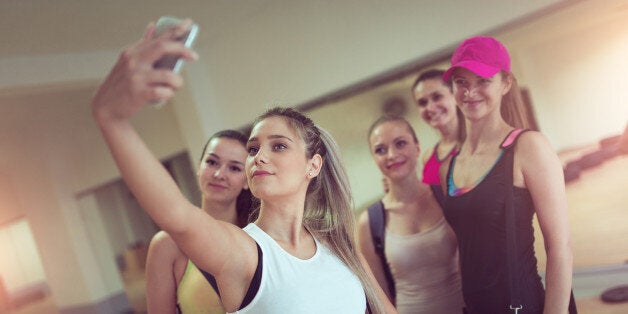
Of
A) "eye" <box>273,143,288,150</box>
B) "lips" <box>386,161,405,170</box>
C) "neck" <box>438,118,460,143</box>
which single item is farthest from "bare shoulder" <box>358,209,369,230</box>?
"eye" <box>273,143,288,150</box>

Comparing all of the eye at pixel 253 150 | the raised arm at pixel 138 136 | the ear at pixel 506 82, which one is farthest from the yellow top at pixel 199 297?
the ear at pixel 506 82

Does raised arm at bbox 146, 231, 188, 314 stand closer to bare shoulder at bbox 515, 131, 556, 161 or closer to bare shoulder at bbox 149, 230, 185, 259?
bare shoulder at bbox 149, 230, 185, 259

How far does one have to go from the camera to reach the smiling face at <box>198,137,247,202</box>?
1.68 meters

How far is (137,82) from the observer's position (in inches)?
31.3

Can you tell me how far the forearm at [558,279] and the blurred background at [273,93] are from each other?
16cm

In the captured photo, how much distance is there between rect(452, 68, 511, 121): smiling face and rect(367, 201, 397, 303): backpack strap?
582 millimetres

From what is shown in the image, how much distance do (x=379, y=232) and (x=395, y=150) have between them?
0.34 m

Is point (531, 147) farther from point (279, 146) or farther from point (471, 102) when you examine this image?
point (279, 146)

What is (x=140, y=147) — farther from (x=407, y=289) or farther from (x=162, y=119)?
(x=162, y=119)

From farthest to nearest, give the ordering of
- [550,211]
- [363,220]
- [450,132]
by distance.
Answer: [363,220] < [450,132] < [550,211]

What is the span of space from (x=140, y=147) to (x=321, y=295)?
648 mm

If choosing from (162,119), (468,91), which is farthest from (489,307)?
(162,119)

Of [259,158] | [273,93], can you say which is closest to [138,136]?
[259,158]

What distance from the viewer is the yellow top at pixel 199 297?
1584 millimetres
